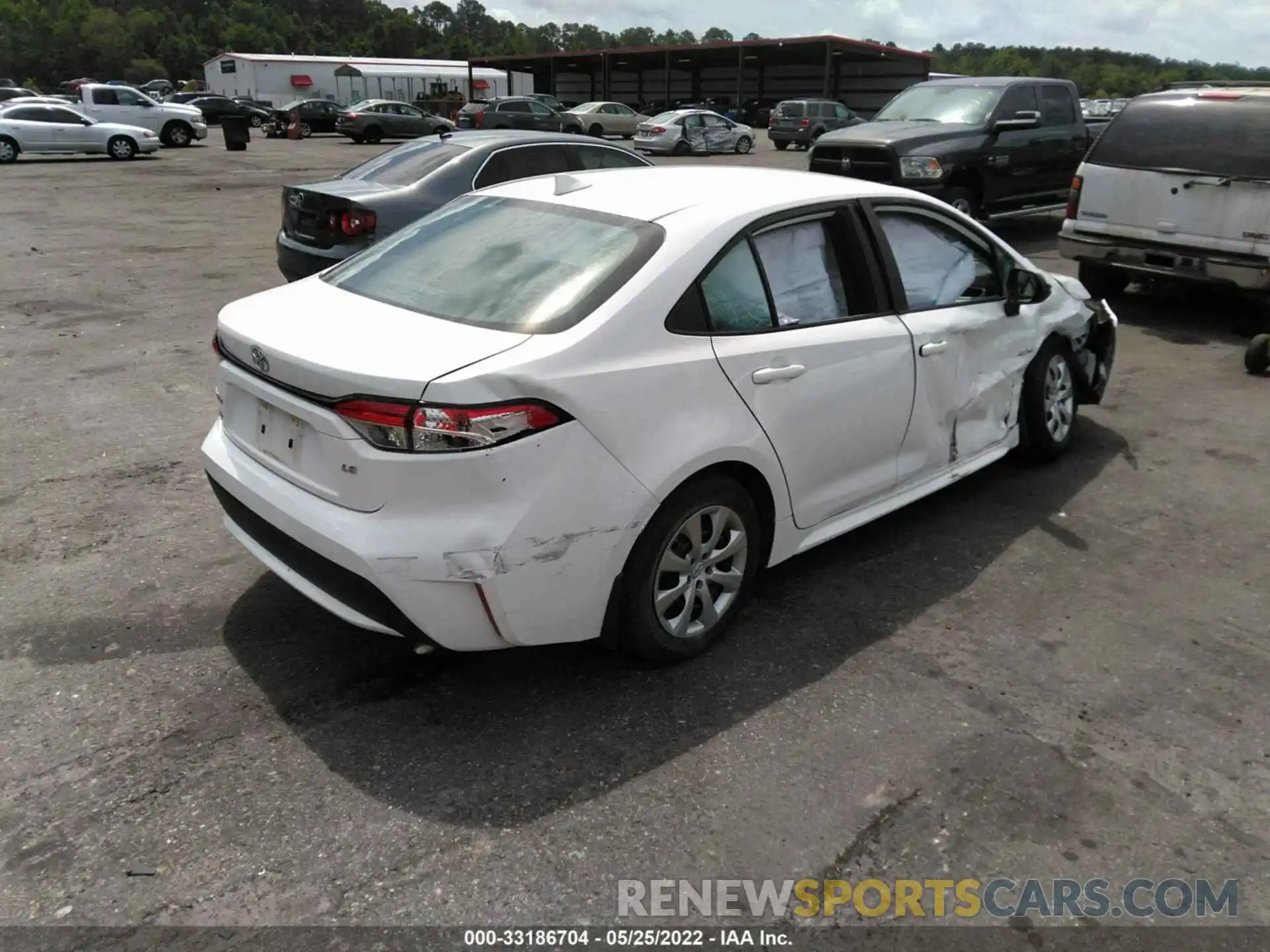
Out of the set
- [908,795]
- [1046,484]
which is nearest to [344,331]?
[908,795]

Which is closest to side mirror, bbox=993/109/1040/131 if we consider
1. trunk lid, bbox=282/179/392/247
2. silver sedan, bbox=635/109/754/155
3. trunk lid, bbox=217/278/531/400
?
trunk lid, bbox=282/179/392/247

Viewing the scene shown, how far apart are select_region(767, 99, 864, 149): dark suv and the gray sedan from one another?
1227 cm

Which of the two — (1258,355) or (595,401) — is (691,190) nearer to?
(595,401)

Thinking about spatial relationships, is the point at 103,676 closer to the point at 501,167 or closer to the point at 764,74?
the point at 501,167

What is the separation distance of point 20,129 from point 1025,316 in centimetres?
2815

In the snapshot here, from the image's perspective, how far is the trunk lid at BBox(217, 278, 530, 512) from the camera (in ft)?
9.43

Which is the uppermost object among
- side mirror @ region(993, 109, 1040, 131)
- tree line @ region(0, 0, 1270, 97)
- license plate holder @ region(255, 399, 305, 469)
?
tree line @ region(0, 0, 1270, 97)

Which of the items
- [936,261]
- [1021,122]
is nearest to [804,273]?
[936,261]

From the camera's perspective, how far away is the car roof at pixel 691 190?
144 inches

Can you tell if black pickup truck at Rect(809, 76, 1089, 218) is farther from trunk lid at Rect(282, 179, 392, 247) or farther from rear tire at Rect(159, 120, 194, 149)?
rear tire at Rect(159, 120, 194, 149)

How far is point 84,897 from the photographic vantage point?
8.18 ft

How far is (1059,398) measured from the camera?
5.46 meters

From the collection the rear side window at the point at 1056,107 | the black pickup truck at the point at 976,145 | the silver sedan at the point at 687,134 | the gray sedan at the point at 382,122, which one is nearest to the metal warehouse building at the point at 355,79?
the gray sedan at the point at 382,122

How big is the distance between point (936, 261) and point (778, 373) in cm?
143
